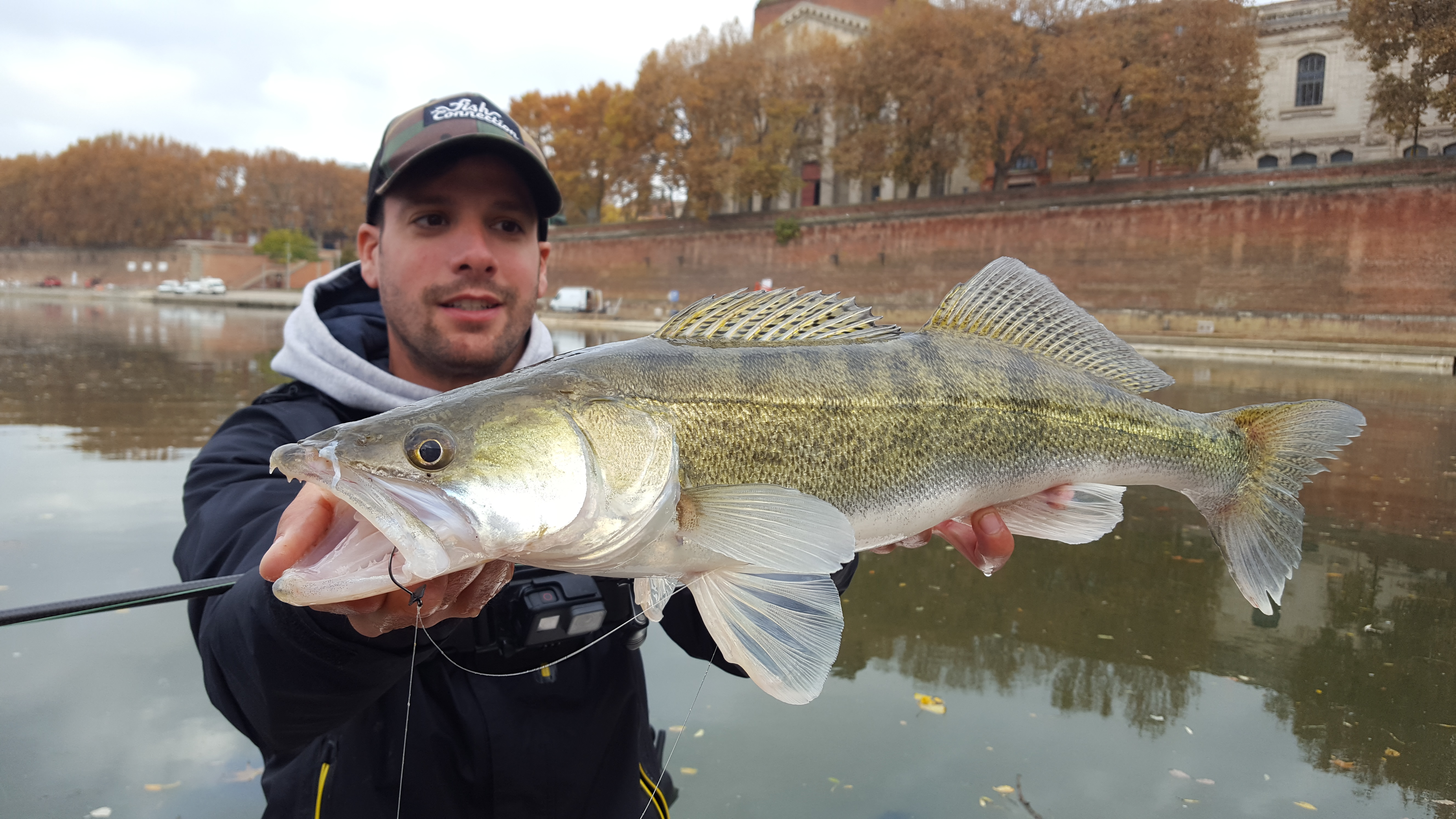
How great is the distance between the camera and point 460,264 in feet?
8.80

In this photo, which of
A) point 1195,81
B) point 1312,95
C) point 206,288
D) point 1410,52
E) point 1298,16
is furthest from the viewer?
point 206,288

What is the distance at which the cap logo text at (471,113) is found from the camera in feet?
8.96

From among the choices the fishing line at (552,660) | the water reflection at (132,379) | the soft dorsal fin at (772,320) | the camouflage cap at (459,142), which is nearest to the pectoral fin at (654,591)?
the fishing line at (552,660)

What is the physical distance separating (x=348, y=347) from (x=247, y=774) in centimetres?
185

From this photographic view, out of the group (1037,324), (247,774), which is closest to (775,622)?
(1037,324)

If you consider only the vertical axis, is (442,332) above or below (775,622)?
above

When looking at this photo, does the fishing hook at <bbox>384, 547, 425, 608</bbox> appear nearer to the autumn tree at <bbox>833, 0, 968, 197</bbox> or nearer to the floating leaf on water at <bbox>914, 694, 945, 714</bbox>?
the floating leaf on water at <bbox>914, 694, 945, 714</bbox>

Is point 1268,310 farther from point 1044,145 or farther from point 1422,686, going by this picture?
point 1422,686

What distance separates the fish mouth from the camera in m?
1.32

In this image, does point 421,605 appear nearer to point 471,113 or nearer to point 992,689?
point 471,113

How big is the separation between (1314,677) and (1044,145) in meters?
35.5

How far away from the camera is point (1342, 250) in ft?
94.0

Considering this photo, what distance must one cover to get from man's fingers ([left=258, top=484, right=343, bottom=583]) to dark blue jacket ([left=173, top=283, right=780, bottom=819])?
0.32 meters

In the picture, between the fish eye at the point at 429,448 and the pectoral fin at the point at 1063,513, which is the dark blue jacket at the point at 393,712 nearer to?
the fish eye at the point at 429,448
